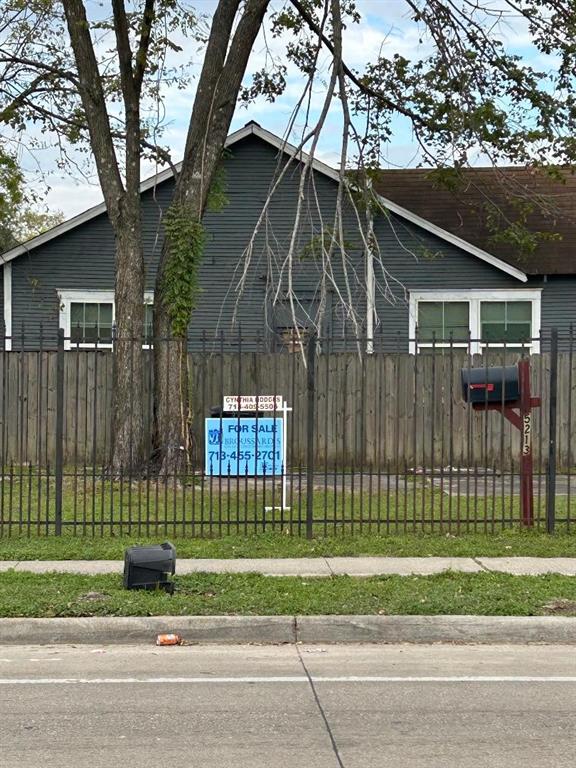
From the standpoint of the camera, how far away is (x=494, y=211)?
20203 millimetres

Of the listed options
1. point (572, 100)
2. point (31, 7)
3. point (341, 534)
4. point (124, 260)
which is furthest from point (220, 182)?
point (341, 534)

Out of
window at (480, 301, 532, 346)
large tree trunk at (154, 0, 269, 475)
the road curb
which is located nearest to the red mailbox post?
the road curb

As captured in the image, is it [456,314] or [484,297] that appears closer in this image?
[484,297]

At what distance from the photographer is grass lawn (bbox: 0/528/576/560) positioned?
1119cm

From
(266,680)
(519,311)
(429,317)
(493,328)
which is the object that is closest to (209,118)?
(429,317)

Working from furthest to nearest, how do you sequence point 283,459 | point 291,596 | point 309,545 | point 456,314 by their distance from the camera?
point 456,314
point 283,459
point 309,545
point 291,596

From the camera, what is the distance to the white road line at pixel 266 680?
276 inches

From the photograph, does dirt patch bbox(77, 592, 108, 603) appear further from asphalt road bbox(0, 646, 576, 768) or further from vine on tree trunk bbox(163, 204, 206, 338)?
vine on tree trunk bbox(163, 204, 206, 338)

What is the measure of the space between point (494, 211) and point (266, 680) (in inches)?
582

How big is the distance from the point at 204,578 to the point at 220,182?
369 inches

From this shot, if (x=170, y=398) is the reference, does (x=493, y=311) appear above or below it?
above

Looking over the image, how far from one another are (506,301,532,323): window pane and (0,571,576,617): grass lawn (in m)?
13.1

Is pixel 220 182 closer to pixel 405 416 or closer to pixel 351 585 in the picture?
pixel 405 416

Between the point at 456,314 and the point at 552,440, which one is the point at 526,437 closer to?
the point at 552,440
